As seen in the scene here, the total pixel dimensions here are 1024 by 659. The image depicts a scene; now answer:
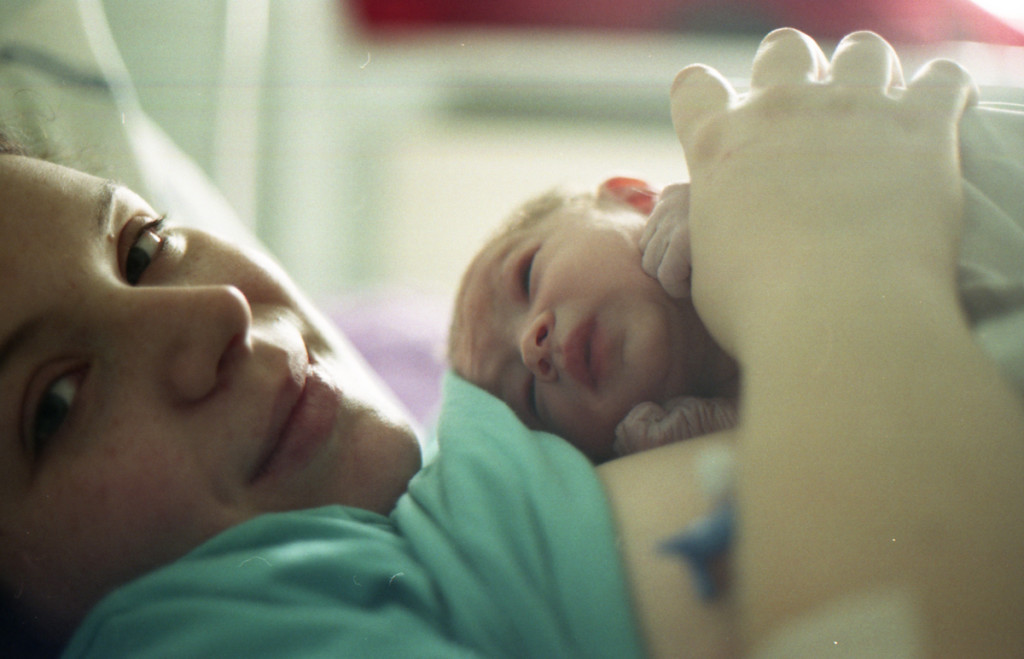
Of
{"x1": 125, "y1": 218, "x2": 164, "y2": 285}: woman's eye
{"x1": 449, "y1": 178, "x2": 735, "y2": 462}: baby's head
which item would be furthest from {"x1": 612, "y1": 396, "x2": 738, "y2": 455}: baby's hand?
{"x1": 125, "y1": 218, "x2": 164, "y2": 285}: woman's eye

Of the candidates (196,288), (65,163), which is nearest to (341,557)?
(196,288)

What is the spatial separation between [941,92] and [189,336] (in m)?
0.40

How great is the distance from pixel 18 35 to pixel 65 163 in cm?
17

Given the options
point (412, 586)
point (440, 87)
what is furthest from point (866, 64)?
point (440, 87)

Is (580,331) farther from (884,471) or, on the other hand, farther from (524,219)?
(884,471)

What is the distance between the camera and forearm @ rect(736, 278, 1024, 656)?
0.80 feet

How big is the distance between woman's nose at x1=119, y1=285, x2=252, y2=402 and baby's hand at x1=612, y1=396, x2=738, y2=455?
0.24 meters

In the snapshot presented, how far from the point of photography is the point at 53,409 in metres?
0.36

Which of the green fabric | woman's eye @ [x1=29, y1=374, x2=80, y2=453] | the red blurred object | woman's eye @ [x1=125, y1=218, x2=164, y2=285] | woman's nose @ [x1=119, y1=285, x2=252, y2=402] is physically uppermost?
the red blurred object

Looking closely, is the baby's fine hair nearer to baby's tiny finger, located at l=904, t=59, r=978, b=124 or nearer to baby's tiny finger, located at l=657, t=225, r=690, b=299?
baby's tiny finger, located at l=657, t=225, r=690, b=299

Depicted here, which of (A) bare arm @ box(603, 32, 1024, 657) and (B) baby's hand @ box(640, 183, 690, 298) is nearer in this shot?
(A) bare arm @ box(603, 32, 1024, 657)

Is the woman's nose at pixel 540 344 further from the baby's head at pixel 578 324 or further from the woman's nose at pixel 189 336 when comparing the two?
the woman's nose at pixel 189 336

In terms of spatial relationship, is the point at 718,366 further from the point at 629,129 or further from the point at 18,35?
the point at 18,35

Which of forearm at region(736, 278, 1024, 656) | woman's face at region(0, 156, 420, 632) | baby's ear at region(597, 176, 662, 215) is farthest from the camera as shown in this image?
baby's ear at region(597, 176, 662, 215)
